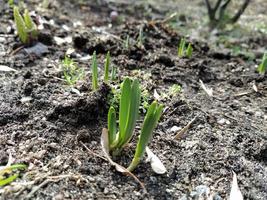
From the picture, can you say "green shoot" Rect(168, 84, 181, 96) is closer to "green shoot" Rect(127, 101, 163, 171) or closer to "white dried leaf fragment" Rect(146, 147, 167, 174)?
"white dried leaf fragment" Rect(146, 147, 167, 174)

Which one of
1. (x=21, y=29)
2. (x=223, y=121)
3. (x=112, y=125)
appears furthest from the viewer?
(x=21, y=29)

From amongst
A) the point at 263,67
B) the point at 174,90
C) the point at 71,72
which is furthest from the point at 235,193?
the point at 263,67

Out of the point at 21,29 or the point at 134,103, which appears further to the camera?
the point at 21,29

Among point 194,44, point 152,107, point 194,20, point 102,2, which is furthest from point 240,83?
point 102,2

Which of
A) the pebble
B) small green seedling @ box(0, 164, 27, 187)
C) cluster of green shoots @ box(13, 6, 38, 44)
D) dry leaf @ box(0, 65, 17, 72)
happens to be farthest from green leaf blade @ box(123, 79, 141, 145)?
cluster of green shoots @ box(13, 6, 38, 44)

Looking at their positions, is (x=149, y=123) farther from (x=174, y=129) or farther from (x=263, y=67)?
(x=263, y=67)

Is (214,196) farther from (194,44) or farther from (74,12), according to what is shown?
(74,12)
